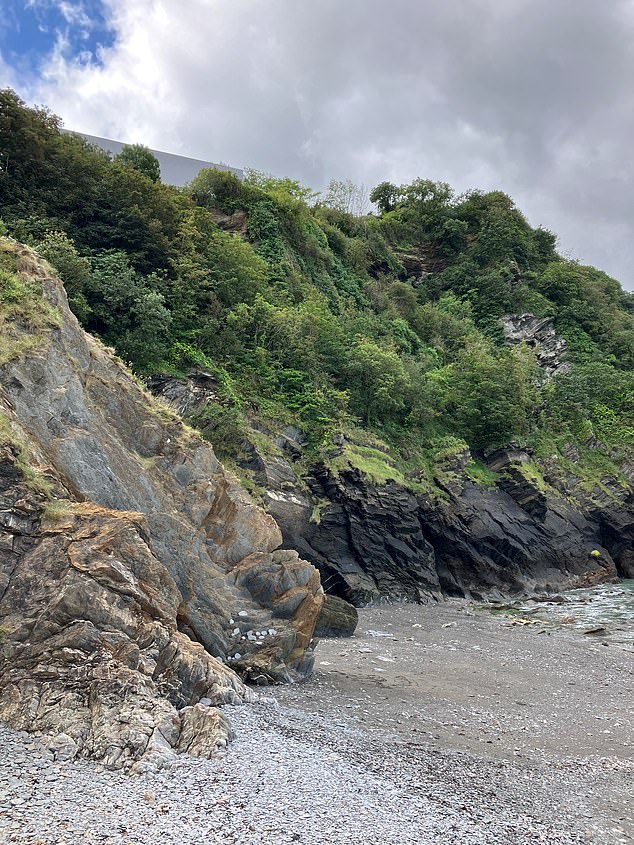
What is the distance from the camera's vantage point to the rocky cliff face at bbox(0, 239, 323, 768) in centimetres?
772

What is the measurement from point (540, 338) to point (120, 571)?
5247 cm

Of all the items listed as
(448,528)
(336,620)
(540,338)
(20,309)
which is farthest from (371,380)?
(540,338)

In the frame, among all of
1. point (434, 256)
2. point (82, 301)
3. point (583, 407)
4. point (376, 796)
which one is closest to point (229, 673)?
point (376, 796)

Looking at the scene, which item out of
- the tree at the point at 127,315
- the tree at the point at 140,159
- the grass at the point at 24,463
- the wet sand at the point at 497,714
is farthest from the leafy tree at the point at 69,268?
the tree at the point at 140,159

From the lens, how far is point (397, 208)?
223 ft

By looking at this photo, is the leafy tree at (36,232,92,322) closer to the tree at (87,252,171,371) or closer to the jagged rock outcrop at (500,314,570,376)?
the tree at (87,252,171,371)

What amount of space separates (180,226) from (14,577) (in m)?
24.5

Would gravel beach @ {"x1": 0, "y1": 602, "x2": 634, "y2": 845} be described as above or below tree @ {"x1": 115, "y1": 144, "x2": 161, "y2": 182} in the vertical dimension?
below

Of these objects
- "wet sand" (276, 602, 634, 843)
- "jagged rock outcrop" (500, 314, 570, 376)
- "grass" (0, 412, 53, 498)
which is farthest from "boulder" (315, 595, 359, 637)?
"jagged rock outcrop" (500, 314, 570, 376)

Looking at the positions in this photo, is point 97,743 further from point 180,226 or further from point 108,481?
point 180,226

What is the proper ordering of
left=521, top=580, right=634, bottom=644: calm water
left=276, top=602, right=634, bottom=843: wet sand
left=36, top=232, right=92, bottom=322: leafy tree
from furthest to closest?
1. left=521, top=580, right=634, bottom=644: calm water
2. left=36, top=232, right=92, bottom=322: leafy tree
3. left=276, top=602, right=634, bottom=843: wet sand

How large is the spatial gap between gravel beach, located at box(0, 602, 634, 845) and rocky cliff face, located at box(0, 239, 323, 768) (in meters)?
0.62

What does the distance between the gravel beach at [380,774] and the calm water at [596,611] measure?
7.32 metres

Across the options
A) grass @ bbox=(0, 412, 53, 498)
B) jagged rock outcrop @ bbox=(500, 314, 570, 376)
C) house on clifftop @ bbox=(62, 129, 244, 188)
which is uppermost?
house on clifftop @ bbox=(62, 129, 244, 188)
